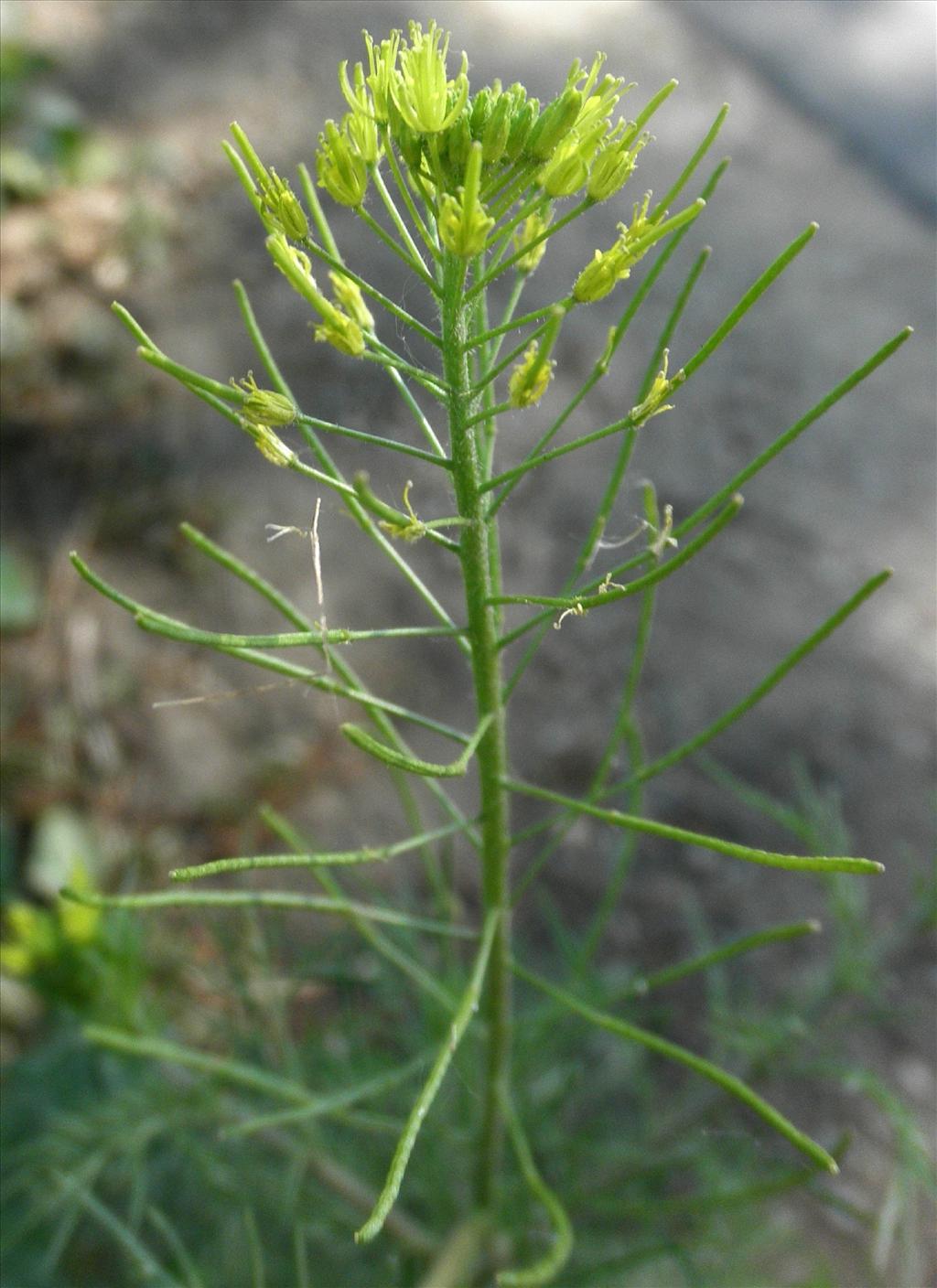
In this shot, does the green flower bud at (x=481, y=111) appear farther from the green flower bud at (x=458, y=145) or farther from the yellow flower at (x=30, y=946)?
the yellow flower at (x=30, y=946)

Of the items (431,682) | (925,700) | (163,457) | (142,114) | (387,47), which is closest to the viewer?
(387,47)

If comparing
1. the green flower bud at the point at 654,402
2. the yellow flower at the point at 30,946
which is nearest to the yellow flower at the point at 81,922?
the yellow flower at the point at 30,946

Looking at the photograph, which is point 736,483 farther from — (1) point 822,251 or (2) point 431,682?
(1) point 822,251

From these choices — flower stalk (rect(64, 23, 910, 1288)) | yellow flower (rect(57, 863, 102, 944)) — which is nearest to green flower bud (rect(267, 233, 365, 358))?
flower stalk (rect(64, 23, 910, 1288))

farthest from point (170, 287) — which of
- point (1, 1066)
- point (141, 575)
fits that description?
point (1, 1066)

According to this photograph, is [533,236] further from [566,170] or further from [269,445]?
[269,445]

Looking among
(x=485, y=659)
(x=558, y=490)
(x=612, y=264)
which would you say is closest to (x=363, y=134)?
(x=612, y=264)
